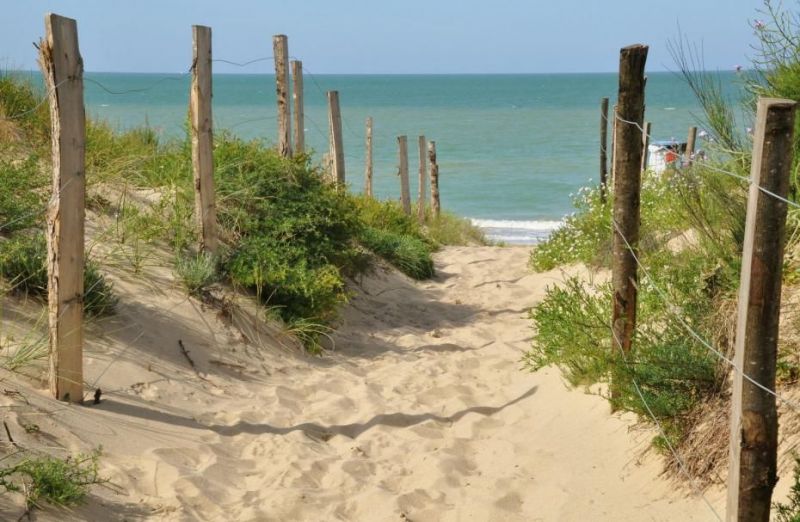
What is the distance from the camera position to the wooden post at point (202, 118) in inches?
320

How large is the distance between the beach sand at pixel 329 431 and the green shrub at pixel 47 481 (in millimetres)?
68

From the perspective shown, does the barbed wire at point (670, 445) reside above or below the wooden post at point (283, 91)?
below

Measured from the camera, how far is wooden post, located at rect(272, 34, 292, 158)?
1102 centimetres

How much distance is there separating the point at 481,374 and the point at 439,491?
2579 mm

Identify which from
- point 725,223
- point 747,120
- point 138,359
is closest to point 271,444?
point 138,359

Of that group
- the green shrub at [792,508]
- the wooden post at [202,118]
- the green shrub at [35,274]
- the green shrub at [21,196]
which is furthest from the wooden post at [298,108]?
the green shrub at [792,508]

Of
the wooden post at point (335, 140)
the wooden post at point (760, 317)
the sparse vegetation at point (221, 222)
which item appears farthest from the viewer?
the wooden post at point (335, 140)

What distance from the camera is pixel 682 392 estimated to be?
16.9ft

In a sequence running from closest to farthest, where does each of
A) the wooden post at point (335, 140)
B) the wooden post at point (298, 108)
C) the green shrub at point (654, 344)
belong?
the green shrub at point (654, 344), the wooden post at point (298, 108), the wooden post at point (335, 140)

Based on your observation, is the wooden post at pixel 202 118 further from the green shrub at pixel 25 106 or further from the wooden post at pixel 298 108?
the wooden post at pixel 298 108

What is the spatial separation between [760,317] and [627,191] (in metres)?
2.52

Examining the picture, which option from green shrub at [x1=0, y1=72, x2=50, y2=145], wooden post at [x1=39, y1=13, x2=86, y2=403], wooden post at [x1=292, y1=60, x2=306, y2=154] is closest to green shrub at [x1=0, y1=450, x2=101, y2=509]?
wooden post at [x1=39, y1=13, x2=86, y2=403]

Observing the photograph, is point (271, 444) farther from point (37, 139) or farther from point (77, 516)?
point (37, 139)

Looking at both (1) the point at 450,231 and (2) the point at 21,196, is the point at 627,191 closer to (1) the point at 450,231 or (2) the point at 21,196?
(2) the point at 21,196
